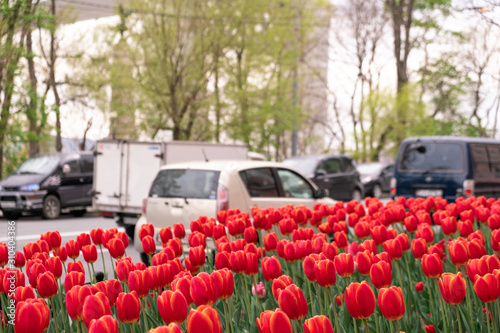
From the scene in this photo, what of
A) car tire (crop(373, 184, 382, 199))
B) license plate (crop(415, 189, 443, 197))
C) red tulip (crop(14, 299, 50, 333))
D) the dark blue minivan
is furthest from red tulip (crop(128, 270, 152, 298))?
car tire (crop(373, 184, 382, 199))

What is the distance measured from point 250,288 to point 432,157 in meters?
9.67

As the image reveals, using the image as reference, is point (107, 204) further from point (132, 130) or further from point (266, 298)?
point (132, 130)

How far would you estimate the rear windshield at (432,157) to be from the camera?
1266cm

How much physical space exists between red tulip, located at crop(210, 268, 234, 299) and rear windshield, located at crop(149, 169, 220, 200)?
5.54 meters

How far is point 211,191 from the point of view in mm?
8258

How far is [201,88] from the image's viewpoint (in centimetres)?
2577

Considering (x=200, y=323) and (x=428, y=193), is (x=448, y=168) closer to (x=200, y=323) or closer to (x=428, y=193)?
(x=428, y=193)

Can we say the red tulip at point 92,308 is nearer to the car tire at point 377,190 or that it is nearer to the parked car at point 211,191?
the parked car at point 211,191

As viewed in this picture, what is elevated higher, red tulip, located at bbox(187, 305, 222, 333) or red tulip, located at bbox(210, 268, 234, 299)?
red tulip, located at bbox(187, 305, 222, 333)

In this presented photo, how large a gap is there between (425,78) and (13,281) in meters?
39.1

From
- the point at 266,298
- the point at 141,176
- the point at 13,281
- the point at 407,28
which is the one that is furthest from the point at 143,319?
the point at 407,28

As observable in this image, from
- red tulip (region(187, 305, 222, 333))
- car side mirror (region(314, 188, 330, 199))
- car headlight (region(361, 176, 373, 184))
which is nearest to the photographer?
red tulip (region(187, 305, 222, 333))

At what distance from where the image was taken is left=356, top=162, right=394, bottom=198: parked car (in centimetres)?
2816

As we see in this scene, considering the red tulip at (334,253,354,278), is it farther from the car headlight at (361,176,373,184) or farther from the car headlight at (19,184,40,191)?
the car headlight at (361,176,373,184)
